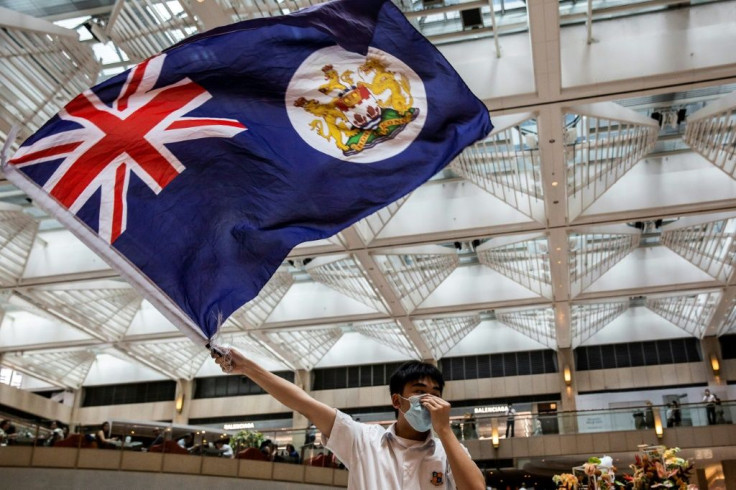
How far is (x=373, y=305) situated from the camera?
2919 centimetres

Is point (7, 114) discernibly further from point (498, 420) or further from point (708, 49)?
point (498, 420)

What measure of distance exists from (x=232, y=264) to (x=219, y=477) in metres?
17.3

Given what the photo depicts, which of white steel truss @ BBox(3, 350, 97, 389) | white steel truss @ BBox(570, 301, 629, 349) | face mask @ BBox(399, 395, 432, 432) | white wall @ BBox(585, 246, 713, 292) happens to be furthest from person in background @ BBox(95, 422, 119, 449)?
white steel truss @ BBox(3, 350, 97, 389)

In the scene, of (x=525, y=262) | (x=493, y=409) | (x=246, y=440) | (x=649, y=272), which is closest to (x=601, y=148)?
(x=525, y=262)

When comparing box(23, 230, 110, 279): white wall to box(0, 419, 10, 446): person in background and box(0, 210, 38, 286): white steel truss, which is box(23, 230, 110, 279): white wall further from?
box(0, 419, 10, 446): person in background

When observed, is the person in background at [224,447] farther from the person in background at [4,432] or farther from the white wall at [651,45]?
the white wall at [651,45]

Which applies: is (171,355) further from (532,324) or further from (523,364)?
(532,324)

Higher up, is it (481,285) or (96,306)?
(481,285)

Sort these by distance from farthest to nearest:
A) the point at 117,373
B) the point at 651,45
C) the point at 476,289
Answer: the point at 117,373 → the point at 476,289 → the point at 651,45

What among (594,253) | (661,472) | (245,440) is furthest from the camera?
(594,253)

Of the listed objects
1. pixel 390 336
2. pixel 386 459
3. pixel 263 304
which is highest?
pixel 263 304

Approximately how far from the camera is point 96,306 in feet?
101

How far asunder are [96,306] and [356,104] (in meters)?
28.8

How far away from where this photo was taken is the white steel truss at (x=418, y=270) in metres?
26.0
